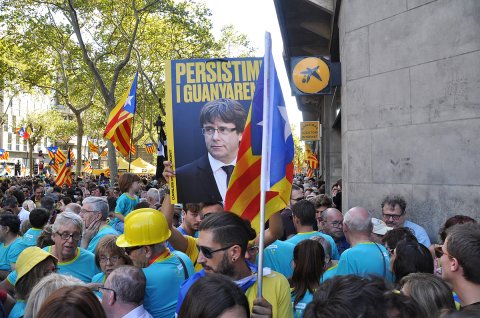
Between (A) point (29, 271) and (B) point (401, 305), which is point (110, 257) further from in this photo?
(B) point (401, 305)

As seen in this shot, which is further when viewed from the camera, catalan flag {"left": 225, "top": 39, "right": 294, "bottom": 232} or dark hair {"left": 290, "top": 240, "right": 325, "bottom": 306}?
dark hair {"left": 290, "top": 240, "right": 325, "bottom": 306}

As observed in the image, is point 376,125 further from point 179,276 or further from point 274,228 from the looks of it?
point 179,276

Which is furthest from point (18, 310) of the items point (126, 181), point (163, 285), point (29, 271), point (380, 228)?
point (126, 181)

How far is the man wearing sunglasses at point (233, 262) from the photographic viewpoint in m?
3.04

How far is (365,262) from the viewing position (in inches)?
173

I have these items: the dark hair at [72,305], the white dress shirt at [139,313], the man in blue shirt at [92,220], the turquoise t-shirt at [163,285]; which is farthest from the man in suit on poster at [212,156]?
the dark hair at [72,305]

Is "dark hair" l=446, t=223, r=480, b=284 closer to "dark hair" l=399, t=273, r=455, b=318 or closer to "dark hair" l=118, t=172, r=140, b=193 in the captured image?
"dark hair" l=399, t=273, r=455, b=318

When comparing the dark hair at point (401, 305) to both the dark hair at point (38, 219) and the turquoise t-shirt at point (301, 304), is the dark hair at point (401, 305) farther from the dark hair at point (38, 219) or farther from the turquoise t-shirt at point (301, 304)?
→ the dark hair at point (38, 219)

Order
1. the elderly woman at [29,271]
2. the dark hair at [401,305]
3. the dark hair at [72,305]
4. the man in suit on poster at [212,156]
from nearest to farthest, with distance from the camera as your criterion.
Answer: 1. the dark hair at [401,305]
2. the dark hair at [72,305]
3. the elderly woman at [29,271]
4. the man in suit on poster at [212,156]

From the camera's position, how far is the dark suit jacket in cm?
470

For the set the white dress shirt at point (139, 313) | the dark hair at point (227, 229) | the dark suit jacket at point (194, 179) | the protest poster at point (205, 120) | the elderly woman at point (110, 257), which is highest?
the protest poster at point (205, 120)

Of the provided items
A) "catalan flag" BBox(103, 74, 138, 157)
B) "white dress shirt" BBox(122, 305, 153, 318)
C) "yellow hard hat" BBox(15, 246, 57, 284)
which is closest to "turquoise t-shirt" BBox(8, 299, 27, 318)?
"yellow hard hat" BBox(15, 246, 57, 284)

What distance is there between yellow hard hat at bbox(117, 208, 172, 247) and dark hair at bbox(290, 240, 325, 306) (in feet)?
3.53

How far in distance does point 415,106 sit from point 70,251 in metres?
5.19
